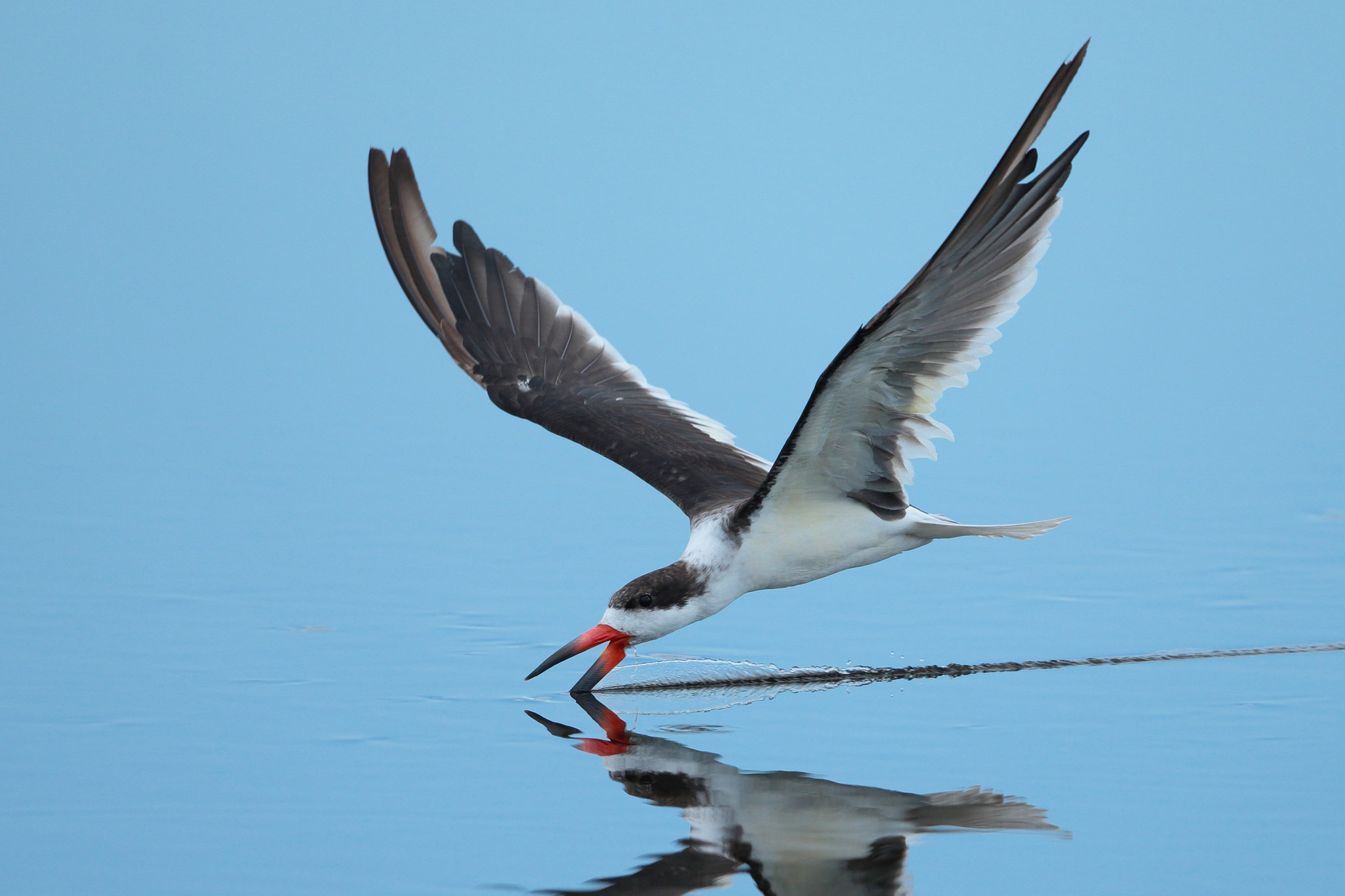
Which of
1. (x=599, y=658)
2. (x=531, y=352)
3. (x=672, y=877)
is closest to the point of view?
(x=672, y=877)

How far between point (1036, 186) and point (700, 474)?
273 cm

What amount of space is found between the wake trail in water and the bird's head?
269 mm

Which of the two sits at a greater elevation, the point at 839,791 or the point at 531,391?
the point at 531,391

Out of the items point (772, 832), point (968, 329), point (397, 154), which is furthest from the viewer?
point (397, 154)

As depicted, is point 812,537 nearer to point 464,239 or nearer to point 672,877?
point 672,877

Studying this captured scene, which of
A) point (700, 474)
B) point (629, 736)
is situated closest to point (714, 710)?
point (629, 736)

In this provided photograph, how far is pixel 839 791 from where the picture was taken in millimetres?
4922

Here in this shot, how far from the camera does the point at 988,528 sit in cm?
605

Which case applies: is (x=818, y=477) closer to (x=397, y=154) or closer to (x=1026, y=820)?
(x=1026, y=820)

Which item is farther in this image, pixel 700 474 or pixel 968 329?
pixel 700 474

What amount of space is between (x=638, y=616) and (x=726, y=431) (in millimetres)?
2081

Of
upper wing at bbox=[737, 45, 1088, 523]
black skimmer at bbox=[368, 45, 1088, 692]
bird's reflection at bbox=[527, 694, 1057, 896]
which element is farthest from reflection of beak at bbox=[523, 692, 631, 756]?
upper wing at bbox=[737, 45, 1088, 523]

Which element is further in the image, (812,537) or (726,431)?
(726,431)

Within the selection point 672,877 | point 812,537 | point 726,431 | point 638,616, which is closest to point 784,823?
point 672,877
